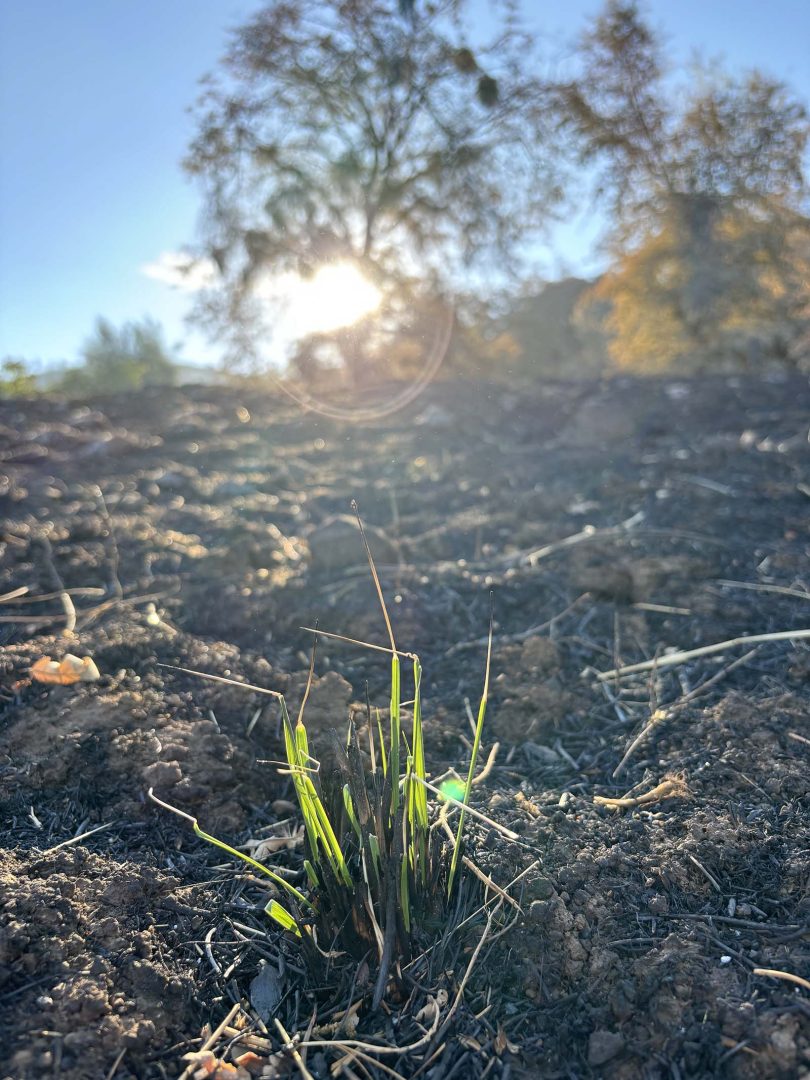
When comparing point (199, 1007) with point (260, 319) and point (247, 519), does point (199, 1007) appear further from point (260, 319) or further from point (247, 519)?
point (260, 319)

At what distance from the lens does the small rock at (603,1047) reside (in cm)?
106

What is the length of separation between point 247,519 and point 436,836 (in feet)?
7.62

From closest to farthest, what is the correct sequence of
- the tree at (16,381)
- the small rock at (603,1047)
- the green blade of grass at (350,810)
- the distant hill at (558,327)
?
1. the small rock at (603,1047)
2. the green blade of grass at (350,810)
3. the tree at (16,381)
4. the distant hill at (558,327)

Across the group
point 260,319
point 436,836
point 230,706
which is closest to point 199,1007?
point 436,836

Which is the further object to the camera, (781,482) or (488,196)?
(488,196)

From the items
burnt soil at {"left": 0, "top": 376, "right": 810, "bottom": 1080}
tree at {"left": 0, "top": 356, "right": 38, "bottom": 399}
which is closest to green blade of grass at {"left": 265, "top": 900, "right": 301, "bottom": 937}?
burnt soil at {"left": 0, "top": 376, "right": 810, "bottom": 1080}

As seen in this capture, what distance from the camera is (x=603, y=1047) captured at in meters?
1.07

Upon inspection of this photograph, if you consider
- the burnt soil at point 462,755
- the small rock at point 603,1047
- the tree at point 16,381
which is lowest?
the small rock at point 603,1047

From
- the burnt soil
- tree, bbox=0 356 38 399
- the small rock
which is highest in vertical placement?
tree, bbox=0 356 38 399

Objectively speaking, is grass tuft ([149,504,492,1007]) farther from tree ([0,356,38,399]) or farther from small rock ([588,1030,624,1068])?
tree ([0,356,38,399])

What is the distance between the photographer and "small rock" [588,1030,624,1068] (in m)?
1.06

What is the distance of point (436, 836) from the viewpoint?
1335 mm

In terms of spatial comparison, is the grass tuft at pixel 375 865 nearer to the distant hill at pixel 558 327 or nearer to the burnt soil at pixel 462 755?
the burnt soil at pixel 462 755

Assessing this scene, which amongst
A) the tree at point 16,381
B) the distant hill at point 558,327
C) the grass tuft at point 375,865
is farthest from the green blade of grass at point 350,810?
the distant hill at point 558,327
